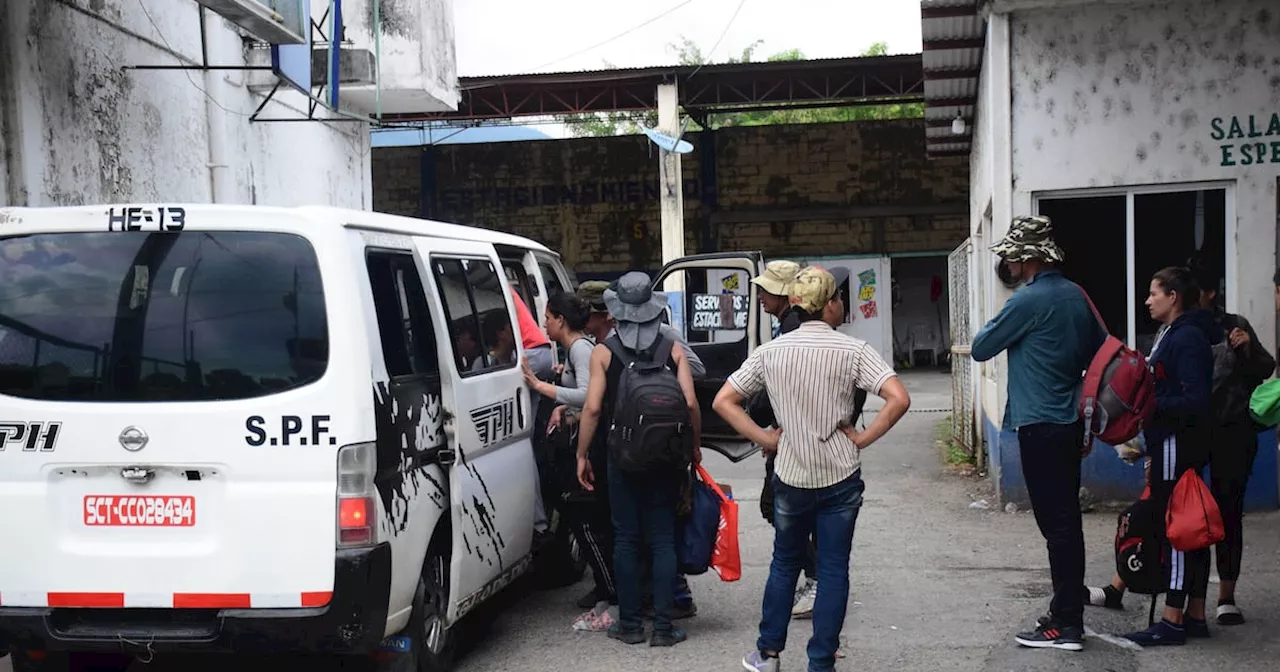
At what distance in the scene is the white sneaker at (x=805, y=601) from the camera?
6.42 m

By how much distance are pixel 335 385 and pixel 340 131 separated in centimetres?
1122

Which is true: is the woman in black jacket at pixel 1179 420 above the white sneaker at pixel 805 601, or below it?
above

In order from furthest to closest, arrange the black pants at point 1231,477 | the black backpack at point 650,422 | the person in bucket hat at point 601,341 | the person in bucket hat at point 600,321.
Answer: the person in bucket hat at point 600,321
the person in bucket hat at point 601,341
the black pants at point 1231,477
the black backpack at point 650,422

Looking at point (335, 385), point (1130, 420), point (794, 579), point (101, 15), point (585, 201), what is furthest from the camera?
point (585, 201)

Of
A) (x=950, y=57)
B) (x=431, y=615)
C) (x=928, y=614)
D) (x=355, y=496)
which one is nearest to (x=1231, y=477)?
(x=928, y=614)

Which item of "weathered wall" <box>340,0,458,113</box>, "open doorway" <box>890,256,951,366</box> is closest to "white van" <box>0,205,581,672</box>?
"weathered wall" <box>340,0,458,113</box>

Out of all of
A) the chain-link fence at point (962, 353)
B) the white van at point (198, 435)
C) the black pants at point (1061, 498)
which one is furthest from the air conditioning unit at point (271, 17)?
the black pants at point (1061, 498)

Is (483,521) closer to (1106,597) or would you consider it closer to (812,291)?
(812,291)

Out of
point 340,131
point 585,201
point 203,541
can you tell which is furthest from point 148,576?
point 585,201

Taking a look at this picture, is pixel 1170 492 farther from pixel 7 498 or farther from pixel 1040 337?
pixel 7 498

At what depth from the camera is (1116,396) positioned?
540cm

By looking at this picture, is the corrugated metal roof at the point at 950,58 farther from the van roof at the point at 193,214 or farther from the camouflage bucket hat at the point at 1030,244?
the van roof at the point at 193,214

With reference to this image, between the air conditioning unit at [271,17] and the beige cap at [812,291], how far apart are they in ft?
19.2

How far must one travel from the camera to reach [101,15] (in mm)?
9586
